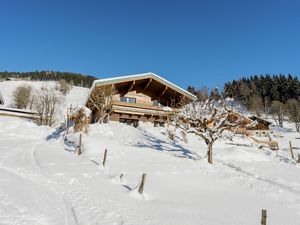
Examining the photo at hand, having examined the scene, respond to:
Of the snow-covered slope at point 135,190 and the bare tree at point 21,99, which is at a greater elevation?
the bare tree at point 21,99

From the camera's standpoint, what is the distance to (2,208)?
6.95 meters

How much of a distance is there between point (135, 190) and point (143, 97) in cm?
2389

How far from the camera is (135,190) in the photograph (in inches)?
372

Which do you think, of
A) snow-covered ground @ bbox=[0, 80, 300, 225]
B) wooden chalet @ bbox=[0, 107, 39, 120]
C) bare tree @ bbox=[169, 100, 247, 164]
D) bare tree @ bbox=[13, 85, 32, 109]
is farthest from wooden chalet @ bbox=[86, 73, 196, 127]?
bare tree @ bbox=[13, 85, 32, 109]

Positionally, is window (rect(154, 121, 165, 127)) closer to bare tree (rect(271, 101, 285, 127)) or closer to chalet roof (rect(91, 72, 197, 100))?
chalet roof (rect(91, 72, 197, 100))

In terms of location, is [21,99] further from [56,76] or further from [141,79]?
[56,76]

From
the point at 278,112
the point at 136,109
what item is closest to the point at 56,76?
the point at 278,112

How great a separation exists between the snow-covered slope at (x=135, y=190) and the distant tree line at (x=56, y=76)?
401ft

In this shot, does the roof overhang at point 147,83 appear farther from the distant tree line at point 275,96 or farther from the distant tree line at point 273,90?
the distant tree line at point 273,90

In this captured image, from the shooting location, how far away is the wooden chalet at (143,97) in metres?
29.4

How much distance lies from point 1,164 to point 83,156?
477 centimetres

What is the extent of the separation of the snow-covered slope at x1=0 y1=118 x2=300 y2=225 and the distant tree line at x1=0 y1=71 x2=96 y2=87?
122375 millimetres

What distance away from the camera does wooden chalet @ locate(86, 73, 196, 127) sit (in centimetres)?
2941

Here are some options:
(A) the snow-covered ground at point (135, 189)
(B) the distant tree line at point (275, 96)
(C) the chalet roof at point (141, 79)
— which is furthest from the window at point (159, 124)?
(B) the distant tree line at point (275, 96)
